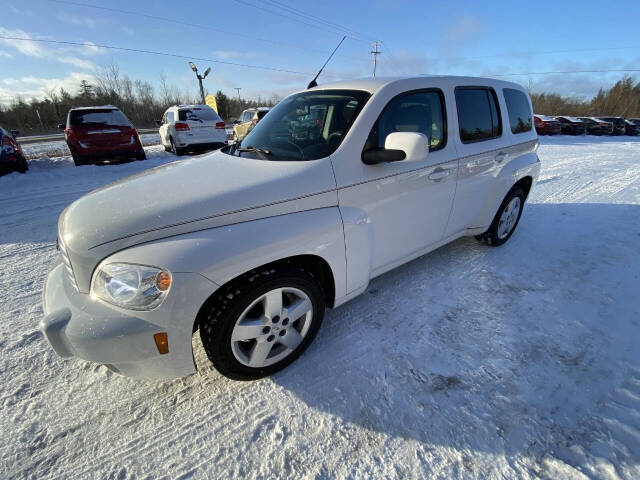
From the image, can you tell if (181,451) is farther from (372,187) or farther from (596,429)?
(596,429)

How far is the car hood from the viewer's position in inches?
64.6

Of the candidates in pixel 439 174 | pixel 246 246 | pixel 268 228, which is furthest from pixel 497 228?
pixel 246 246

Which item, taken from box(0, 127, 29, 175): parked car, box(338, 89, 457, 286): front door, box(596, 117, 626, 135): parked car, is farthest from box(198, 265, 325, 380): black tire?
box(596, 117, 626, 135): parked car

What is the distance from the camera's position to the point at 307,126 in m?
2.48

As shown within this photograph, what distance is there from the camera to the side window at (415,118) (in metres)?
2.32

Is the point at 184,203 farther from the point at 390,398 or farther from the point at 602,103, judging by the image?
the point at 602,103

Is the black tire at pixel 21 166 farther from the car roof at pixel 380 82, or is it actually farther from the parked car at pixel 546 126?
the parked car at pixel 546 126

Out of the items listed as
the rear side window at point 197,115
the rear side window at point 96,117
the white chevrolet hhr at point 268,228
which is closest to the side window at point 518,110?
the white chevrolet hhr at point 268,228

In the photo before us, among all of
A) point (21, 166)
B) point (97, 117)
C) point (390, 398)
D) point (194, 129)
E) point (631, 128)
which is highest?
point (97, 117)

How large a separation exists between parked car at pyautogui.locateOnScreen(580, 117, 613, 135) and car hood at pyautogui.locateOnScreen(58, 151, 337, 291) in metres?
28.7

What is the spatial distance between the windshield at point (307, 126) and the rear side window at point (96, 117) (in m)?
7.77

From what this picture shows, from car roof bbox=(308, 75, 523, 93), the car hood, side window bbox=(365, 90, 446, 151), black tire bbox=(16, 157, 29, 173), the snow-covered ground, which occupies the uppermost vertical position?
car roof bbox=(308, 75, 523, 93)

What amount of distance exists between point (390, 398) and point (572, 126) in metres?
27.2

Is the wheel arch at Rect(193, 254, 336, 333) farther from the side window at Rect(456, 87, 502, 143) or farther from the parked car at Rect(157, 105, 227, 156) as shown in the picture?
the parked car at Rect(157, 105, 227, 156)
